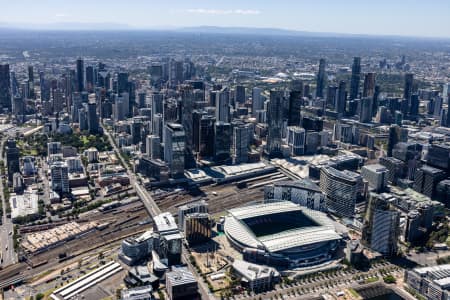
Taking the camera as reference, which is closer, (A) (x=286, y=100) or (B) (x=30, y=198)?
(B) (x=30, y=198)

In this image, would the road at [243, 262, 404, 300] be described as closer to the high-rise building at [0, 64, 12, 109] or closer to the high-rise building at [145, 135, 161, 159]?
the high-rise building at [145, 135, 161, 159]

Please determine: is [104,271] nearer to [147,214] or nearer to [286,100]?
[147,214]

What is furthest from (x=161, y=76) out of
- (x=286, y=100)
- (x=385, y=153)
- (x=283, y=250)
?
(x=283, y=250)

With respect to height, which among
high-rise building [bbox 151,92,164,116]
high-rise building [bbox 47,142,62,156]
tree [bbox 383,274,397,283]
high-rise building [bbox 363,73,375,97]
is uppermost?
high-rise building [bbox 363,73,375,97]

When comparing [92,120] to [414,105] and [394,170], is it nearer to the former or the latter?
[394,170]

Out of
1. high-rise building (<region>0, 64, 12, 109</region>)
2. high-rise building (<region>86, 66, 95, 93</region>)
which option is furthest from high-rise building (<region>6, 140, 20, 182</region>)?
high-rise building (<region>86, 66, 95, 93</region>)

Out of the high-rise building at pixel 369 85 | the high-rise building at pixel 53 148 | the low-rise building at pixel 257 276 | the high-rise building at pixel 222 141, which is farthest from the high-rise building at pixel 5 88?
the low-rise building at pixel 257 276

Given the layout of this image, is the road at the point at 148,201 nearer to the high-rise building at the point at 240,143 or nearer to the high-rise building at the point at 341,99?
the high-rise building at the point at 240,143
